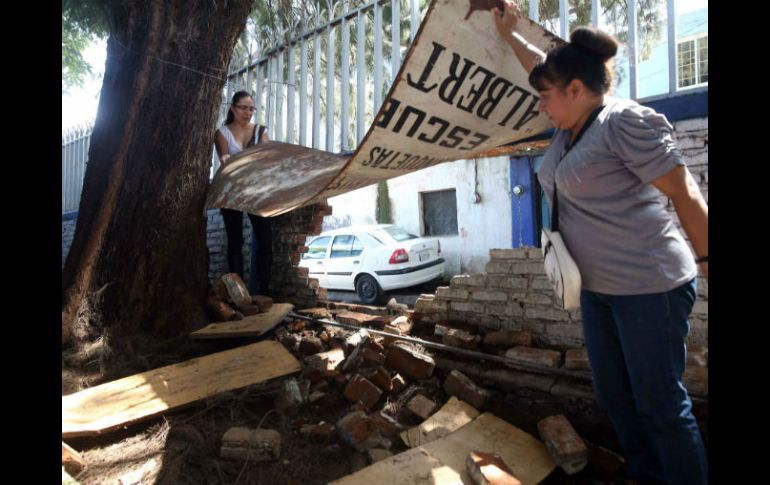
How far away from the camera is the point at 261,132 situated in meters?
4.26

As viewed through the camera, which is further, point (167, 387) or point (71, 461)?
point (167, 387)

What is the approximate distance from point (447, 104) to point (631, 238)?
118 centimetres

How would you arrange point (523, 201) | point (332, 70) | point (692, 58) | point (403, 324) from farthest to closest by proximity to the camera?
point (523, 201)
point (692, 58)
point (332, 70)
point (403, 324)

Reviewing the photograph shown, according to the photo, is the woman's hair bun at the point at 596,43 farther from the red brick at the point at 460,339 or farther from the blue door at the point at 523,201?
the blue door at the point at 523,201

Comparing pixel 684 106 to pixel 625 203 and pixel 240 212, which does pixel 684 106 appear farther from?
pixel 240 212

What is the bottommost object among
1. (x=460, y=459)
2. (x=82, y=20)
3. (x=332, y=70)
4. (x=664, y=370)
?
(x=460, y=459)

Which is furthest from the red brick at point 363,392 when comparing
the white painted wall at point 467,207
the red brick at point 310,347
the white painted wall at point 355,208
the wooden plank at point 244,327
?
the white painted wall at point 355,208

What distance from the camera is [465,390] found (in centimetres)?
256

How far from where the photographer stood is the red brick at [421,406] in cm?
242

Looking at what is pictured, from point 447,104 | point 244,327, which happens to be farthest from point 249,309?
point 447,104

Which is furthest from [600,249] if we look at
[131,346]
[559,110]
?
[131,346]

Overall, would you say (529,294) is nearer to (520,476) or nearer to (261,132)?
(520,476)

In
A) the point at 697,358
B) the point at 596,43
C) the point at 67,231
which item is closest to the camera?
the point at 596,43

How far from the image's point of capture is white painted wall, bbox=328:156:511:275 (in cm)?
998
